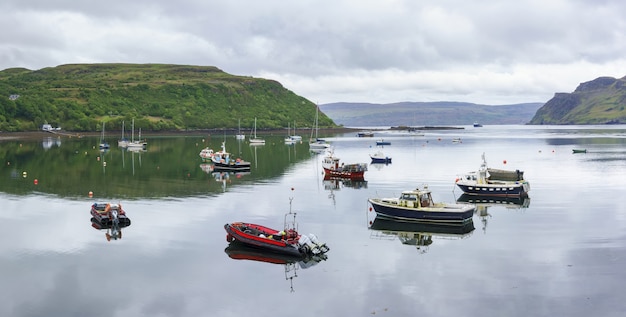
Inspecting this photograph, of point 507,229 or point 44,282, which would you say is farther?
point 507,229

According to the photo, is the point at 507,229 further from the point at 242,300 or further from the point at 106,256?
the point at 106,256

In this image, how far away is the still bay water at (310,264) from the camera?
32.2 meters

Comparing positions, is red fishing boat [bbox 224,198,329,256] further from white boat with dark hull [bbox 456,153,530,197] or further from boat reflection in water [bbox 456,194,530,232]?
white boat with dark hull [bbox 456,153,530,197]

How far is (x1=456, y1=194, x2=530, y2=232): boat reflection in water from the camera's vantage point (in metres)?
61.5

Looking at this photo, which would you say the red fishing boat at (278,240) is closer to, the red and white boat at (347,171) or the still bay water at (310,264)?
the still bay water at (310,264)

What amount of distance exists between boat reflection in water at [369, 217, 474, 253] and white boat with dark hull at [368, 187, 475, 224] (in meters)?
0.44

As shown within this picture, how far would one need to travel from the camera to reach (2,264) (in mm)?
40125

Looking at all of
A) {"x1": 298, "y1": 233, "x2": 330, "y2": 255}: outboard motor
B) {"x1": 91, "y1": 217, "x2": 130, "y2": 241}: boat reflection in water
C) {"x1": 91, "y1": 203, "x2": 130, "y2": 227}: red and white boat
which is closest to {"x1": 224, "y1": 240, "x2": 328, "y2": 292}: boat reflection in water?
{"x1": 298, "y1": 233, "x2": 330, "y2": 255}: outboard motor

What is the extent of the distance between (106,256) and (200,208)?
1908 cm

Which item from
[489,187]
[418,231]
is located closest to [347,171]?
[489,187]

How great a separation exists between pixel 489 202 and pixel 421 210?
17.7 metres

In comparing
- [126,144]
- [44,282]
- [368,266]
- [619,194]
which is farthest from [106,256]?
[126,144]

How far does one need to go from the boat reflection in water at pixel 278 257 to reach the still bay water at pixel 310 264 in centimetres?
21

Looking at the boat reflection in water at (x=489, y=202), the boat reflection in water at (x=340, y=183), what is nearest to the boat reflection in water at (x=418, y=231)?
the boat reflection in water at (x=489, y=202)
